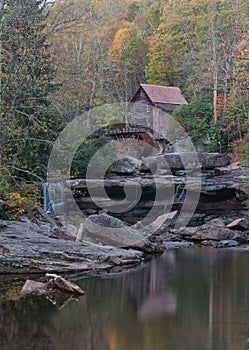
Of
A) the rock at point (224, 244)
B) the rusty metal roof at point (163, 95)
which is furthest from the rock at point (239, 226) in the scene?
the rusty metal roof at point (163, 95)

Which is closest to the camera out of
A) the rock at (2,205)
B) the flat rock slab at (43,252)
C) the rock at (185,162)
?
the flat rock slab at (43,252)

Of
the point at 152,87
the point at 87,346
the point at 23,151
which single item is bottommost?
the point at 87,346

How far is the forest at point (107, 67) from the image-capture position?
16859 mm

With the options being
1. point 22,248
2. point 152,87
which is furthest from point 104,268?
point 152,87

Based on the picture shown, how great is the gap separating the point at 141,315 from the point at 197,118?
102 ft

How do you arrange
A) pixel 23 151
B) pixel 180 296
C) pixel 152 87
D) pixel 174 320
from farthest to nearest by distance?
pixel 152 87
pixel 23 151
pixel 180 296
pixel 174 320

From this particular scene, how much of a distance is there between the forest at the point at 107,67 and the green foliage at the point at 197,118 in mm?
81

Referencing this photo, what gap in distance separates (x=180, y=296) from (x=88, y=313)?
243 centimetres

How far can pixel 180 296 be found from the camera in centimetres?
1068

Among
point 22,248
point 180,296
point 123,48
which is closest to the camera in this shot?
point 180,296

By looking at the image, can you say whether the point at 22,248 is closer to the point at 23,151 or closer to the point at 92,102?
the point at 23,151

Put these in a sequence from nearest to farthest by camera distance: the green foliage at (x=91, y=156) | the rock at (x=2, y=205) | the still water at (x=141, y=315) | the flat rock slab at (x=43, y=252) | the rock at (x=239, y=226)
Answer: the still water at (x=141, y=315)
the flat rock slab at (x=43, y=252)
the rock at (x=2, y=205)
the rock at (x=239, y=226)
the green foliage at (x=91, y=156)

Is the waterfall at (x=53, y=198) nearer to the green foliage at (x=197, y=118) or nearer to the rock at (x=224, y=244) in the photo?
the rock at (x=224, y=244)

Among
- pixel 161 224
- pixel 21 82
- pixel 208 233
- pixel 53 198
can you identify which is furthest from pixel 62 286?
pixel 53 198
